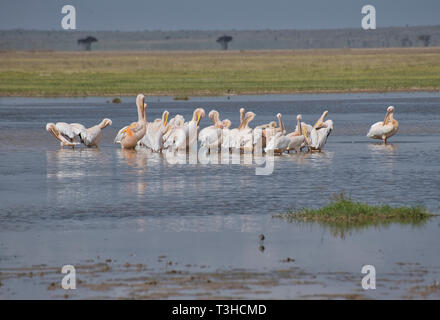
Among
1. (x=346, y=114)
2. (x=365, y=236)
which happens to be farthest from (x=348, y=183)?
(x=346, y=114)

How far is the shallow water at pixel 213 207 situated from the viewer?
8469 mm

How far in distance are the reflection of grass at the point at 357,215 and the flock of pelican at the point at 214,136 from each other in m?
6.59

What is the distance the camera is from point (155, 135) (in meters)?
18.6

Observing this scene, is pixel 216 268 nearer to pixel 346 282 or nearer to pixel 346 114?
pixel 346 282

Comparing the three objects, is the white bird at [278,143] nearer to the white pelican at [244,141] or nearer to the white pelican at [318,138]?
the white pelican at [244,141]

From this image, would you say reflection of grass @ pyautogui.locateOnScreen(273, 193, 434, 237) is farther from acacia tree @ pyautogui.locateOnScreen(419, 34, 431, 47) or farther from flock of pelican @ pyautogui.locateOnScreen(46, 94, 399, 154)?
acacia tree @ pyautogui.locateOnScreen(419, 34, 431, 47)

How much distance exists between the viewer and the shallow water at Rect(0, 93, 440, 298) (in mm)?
8469

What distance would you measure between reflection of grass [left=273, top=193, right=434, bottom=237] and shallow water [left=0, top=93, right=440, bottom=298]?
291mm

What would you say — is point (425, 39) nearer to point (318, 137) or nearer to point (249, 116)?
point (249, 116)

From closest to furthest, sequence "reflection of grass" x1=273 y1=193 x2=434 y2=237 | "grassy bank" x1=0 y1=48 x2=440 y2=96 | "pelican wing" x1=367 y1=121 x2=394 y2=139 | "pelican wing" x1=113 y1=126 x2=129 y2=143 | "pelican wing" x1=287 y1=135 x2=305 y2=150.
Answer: "reflection of grass" x1=273 y1=193 x2=434 y2=237, "pelican wing" x1=287 y1=135 x2=305 y2=150, "pelican wing" x1=113 y1=126 x2=129 y2=143, "pelican wing" x1=367 y1=121 x2=394 y2=139, "grassy bank" x1=0 y1=48 x2=440 y2=96

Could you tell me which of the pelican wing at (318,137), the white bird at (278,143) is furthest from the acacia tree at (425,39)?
the white bird at (278,143)

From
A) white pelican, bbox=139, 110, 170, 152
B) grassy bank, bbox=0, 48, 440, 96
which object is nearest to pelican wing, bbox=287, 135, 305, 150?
white pelican, bbox=139, 110, 170, 152

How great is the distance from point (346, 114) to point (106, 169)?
13.0 metres

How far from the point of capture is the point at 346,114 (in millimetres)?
27297
